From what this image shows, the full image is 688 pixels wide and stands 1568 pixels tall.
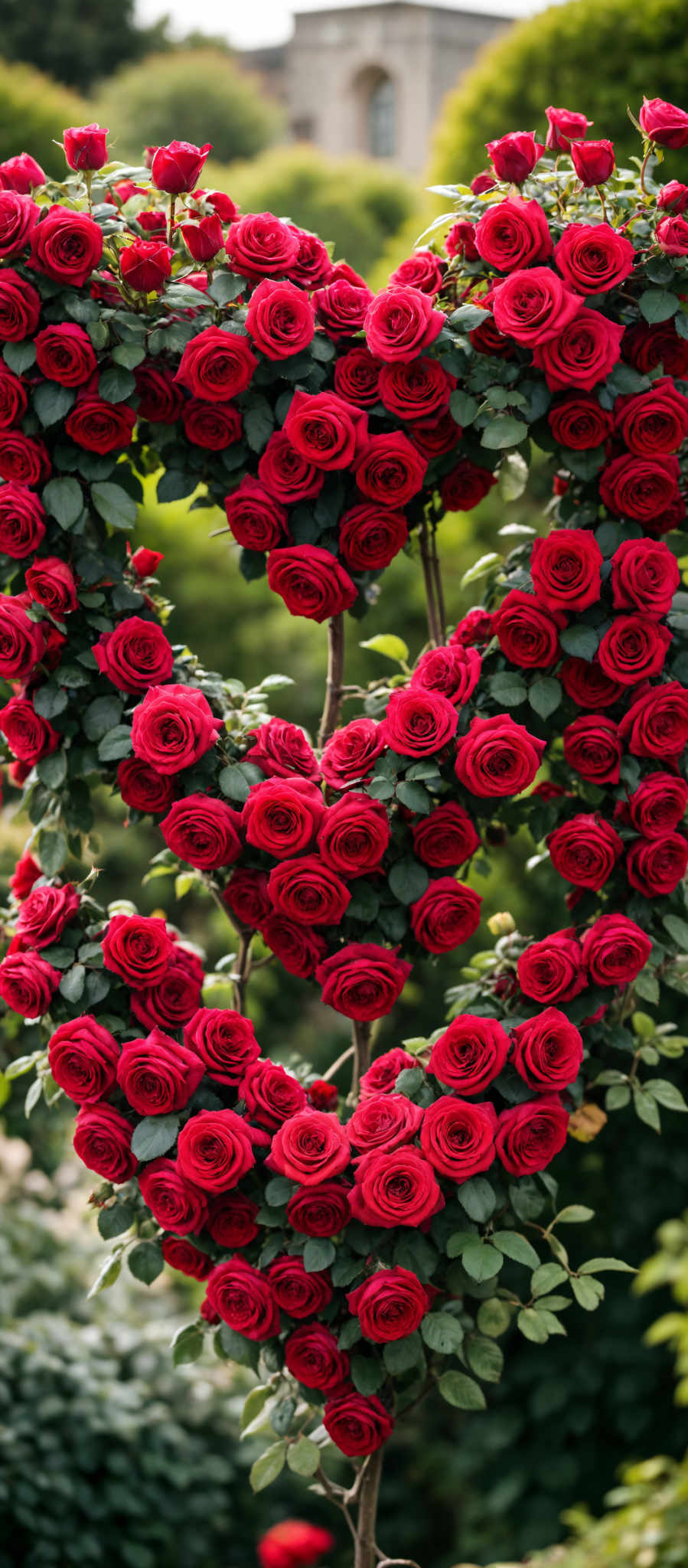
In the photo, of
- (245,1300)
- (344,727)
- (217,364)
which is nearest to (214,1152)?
(245,1300)

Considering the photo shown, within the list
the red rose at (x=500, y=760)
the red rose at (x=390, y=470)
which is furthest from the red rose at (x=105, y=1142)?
the red rose at (x=390, y=470)

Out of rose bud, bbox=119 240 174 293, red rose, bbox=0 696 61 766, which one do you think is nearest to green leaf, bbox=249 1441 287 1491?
red rose, bbox=0 696 61 766

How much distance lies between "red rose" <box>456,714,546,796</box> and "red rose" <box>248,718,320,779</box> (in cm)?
21

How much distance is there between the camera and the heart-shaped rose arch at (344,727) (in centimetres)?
156

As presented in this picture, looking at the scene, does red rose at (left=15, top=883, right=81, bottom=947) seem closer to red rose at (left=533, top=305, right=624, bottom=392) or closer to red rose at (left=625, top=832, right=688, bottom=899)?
red rose at (left=625, top=832, right=688, bottom=899)

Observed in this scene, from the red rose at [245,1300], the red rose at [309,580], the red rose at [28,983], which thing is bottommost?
the red rose at [245,1300]

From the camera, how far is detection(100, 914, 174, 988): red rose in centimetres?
162

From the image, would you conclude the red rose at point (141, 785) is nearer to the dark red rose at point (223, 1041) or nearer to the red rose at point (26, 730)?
the red rose at point (26, 730)

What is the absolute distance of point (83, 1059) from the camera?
1.62 metres

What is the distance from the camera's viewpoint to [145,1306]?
3791mm

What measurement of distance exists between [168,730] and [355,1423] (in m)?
0.89

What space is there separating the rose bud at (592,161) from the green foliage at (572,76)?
1.68 meters

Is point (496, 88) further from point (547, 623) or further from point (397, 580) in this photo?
point (547, 623)

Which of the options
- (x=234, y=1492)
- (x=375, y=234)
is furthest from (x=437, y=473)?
(x=375, y=234)
